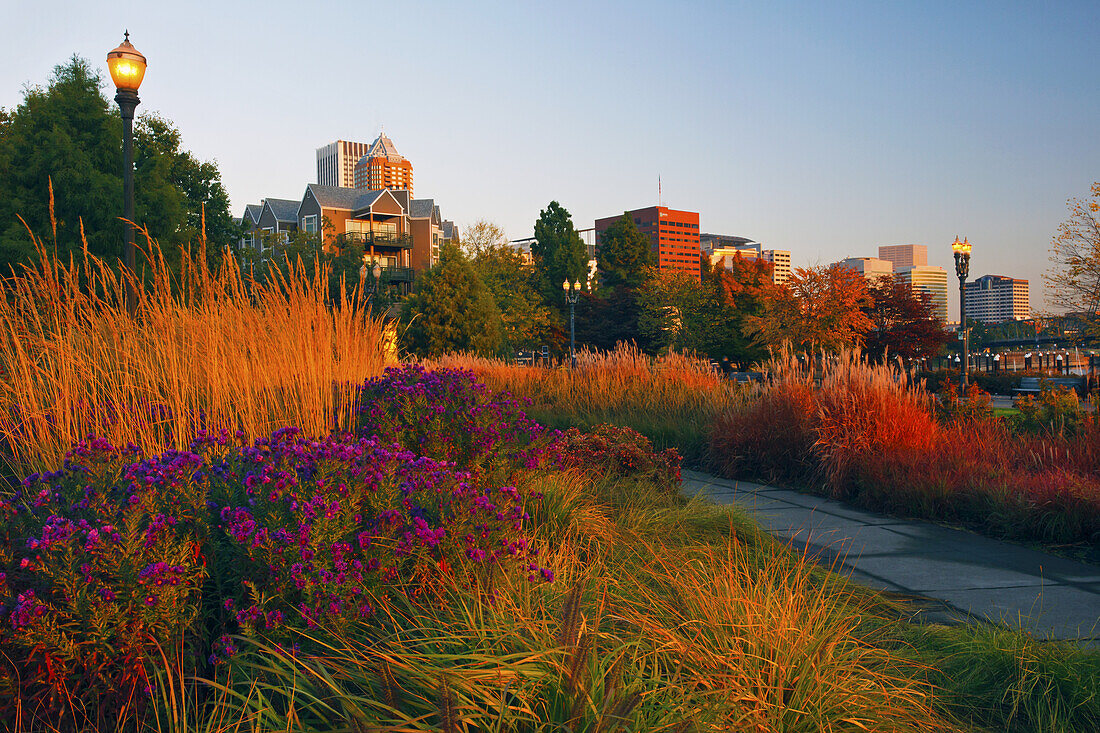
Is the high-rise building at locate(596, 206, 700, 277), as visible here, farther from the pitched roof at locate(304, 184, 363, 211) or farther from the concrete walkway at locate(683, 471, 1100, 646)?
the concrete walkway at locate(683, 471, 1100, 646)

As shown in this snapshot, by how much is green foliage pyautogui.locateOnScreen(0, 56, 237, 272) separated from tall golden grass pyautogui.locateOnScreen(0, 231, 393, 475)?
14.6 metres

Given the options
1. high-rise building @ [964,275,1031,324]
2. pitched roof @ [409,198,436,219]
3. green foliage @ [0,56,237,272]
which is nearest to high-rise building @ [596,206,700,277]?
high-rise building @ [964,275,1031,324]

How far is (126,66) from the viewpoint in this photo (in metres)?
6.82

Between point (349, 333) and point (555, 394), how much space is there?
4793mm

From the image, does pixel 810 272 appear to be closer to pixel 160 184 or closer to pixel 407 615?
pixel 160 184

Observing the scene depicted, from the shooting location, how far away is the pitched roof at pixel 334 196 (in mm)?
53906

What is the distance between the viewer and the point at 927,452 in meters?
5.77

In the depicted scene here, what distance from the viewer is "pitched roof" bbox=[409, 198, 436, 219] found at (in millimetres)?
57344

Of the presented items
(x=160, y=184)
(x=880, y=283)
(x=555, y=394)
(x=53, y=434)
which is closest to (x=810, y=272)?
(x=880, y=283)

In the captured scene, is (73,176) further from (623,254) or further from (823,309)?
(623,254)

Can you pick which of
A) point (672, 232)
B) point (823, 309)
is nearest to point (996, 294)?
point (672, 232)

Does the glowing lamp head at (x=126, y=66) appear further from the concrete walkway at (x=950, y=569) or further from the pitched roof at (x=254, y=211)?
the pitched roof at (x=254, y=211)

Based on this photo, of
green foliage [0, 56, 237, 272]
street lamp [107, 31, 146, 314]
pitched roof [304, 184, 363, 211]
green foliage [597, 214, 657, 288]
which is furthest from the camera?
pitched roof [304, 184, 363, 211]

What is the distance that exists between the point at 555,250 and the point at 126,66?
3849 centimetres
